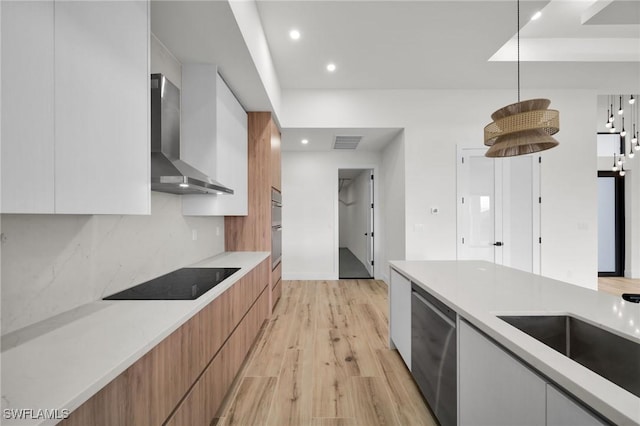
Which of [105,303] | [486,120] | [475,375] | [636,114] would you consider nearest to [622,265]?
[636,114]

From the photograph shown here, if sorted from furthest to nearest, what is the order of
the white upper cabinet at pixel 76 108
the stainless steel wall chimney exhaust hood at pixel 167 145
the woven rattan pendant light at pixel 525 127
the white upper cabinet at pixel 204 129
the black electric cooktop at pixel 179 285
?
the white upper cabinet at pixel 204 129, the woven rattan pendant light at pixel 525 127, the stainless steel wall chimney exhaust hood at pixel 167 145, the black electric cooktop at pixel 179 285, the white upper cabinet at pixel 76 108

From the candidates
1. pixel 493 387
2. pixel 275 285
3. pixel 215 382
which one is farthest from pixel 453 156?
pixel 215 382

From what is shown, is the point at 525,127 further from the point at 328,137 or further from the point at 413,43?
the point at 328,137

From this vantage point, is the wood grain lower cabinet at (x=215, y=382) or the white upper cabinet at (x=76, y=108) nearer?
the white upper cabinet at (x=76, y=108)

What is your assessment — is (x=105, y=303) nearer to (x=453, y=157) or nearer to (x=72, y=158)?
(x=72, y=158)

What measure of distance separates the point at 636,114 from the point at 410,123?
16.9 feet

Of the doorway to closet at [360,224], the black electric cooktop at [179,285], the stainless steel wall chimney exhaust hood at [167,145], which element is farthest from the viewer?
the doorway to closet at [360,224]

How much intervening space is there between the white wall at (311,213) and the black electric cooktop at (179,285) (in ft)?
10.8

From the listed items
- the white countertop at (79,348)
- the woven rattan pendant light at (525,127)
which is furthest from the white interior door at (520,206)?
the white countertop at (79,348)

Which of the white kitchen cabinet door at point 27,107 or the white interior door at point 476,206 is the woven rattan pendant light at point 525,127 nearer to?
the white interior door at point 476,206

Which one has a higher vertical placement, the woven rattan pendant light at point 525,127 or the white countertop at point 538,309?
the woven rattan pendant light at point 525,127

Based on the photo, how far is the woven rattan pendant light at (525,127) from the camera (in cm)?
181

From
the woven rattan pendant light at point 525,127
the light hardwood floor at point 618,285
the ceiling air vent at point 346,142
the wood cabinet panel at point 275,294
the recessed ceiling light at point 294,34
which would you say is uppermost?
the recessed ceiling light at point 294,34

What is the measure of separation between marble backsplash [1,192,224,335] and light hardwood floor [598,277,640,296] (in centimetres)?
674
